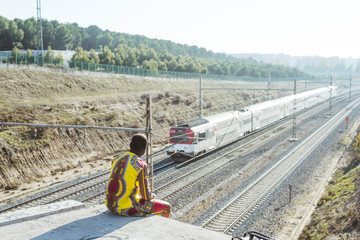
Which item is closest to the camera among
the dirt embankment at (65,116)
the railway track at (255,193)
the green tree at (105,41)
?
the railway track at (255,193)

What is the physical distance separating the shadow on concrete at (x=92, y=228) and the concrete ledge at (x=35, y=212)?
85 cm

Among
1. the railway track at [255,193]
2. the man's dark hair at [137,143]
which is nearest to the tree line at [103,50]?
the railway track at [255,193]

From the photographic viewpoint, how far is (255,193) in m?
18.5

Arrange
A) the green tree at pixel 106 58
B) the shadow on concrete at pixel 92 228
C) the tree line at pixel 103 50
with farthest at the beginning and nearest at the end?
the tree line at pixel 103 50 → the green tree at pixel 106 58 → the shadow on concrete at pixel 92 228

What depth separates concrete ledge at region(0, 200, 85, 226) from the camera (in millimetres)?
6180

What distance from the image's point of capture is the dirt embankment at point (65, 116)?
22772 millimetres

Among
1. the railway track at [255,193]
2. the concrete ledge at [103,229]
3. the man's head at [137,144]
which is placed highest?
the man's head at [137,144]

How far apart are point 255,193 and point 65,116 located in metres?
18.2

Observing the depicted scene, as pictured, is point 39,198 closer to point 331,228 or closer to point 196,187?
point 196,187

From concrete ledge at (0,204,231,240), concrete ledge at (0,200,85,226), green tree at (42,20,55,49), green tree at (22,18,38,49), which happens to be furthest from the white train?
green tree at (42,20,55,49)

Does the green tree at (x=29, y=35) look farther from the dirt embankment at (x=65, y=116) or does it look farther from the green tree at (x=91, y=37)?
the dirt embankment at (x=65, y=116)

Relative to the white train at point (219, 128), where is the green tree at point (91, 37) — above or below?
above

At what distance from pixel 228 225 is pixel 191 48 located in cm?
18233

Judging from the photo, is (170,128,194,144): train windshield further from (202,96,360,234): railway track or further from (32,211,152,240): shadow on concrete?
(32,211,152,240): shadow on concrete
